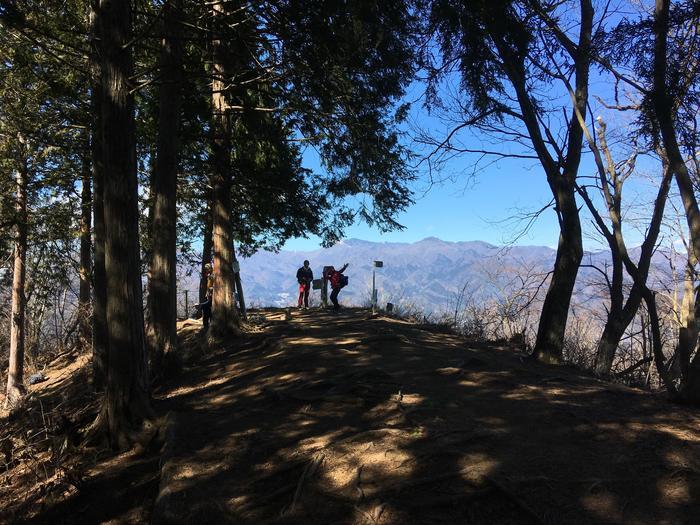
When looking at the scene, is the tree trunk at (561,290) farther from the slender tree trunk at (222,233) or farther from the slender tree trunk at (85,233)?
the slender tree trunk at (85,233)

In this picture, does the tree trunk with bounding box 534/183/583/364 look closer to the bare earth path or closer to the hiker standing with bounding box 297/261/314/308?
the bare earth path

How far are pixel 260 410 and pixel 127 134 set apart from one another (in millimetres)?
3625

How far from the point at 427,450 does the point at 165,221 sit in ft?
20.1

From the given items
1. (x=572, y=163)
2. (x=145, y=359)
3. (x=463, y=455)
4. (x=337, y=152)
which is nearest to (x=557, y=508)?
(x=463, y=455)

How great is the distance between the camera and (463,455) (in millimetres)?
4047

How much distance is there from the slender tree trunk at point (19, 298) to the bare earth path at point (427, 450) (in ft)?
32.1

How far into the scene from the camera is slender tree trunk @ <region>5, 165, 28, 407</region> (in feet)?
44.2

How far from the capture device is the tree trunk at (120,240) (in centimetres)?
536

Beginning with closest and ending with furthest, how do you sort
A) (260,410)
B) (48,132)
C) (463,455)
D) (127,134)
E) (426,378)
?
1. (463,455)
2. (127,134)
3. (260,410)
4. (426,378)
5. (48,132)

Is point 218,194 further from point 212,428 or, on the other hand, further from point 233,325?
point 212,428

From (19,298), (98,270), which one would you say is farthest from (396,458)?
(19,298)

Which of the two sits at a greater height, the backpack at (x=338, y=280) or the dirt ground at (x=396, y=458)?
the backpack at (x=338, y=280)

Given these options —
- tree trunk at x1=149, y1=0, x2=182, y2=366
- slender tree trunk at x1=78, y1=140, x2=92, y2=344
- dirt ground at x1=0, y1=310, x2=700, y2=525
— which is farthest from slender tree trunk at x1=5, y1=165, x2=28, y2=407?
dirt ground at x1=0, y1=310, x2=700, y2=525

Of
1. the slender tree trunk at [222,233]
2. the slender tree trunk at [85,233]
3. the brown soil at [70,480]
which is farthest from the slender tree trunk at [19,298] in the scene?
the brown soil at [70,480]
